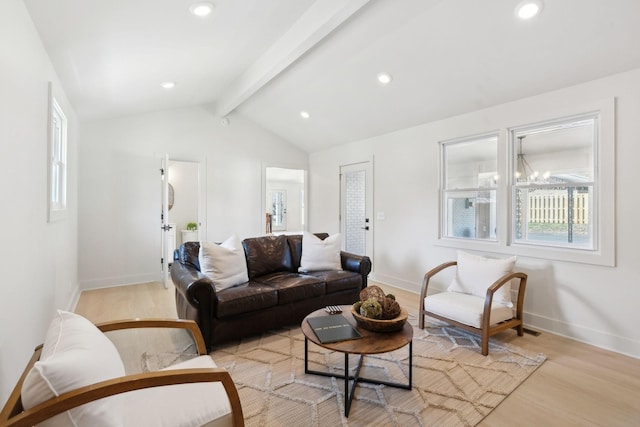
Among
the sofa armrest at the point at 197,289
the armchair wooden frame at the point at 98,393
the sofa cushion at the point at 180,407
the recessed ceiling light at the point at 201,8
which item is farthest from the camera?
the sofa armrest at the point at 197,289

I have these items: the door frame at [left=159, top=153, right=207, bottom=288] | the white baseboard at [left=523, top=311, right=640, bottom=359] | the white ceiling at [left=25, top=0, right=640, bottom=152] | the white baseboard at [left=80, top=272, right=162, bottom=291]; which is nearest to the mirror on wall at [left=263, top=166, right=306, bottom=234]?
the door frame at [left=159, top=153, right=207, bottom=288]

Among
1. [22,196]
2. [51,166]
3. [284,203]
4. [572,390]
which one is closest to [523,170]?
[572,390]

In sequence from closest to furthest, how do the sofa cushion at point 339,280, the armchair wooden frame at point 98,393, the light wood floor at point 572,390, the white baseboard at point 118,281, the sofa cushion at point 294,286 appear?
the armchair wooden frame at point 98,393 → the light wood floor at point 572,390 → the sofa cushion at point 294,286 → the sofa cushion at point 339,280 → the white baseboard at point 118,281

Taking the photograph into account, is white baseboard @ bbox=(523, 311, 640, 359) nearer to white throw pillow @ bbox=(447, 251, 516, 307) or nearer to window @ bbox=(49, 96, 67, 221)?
white throw pillow @ bbox=(447, 251, 516, 307)

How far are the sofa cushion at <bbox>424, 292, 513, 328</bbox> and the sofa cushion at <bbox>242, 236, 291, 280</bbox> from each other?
165cm

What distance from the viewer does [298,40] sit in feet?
9.94

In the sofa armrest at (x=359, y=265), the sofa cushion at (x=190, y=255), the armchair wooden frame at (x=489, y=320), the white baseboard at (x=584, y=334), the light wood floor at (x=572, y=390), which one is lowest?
the light wood floor at (x=572, y=390)

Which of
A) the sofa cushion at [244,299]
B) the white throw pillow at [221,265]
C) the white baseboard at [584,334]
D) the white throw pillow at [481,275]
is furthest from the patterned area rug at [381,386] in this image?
the white baseboard at [584,334]

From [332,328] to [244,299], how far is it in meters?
0.99

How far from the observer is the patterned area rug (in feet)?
6.19

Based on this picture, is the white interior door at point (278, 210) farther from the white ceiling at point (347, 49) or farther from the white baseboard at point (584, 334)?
the white baseboard at point (584, 334)

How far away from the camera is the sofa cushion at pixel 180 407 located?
1.26 meters

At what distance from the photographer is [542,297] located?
10.5 feet

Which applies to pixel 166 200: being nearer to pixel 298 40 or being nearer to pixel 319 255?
pixel 319 255
